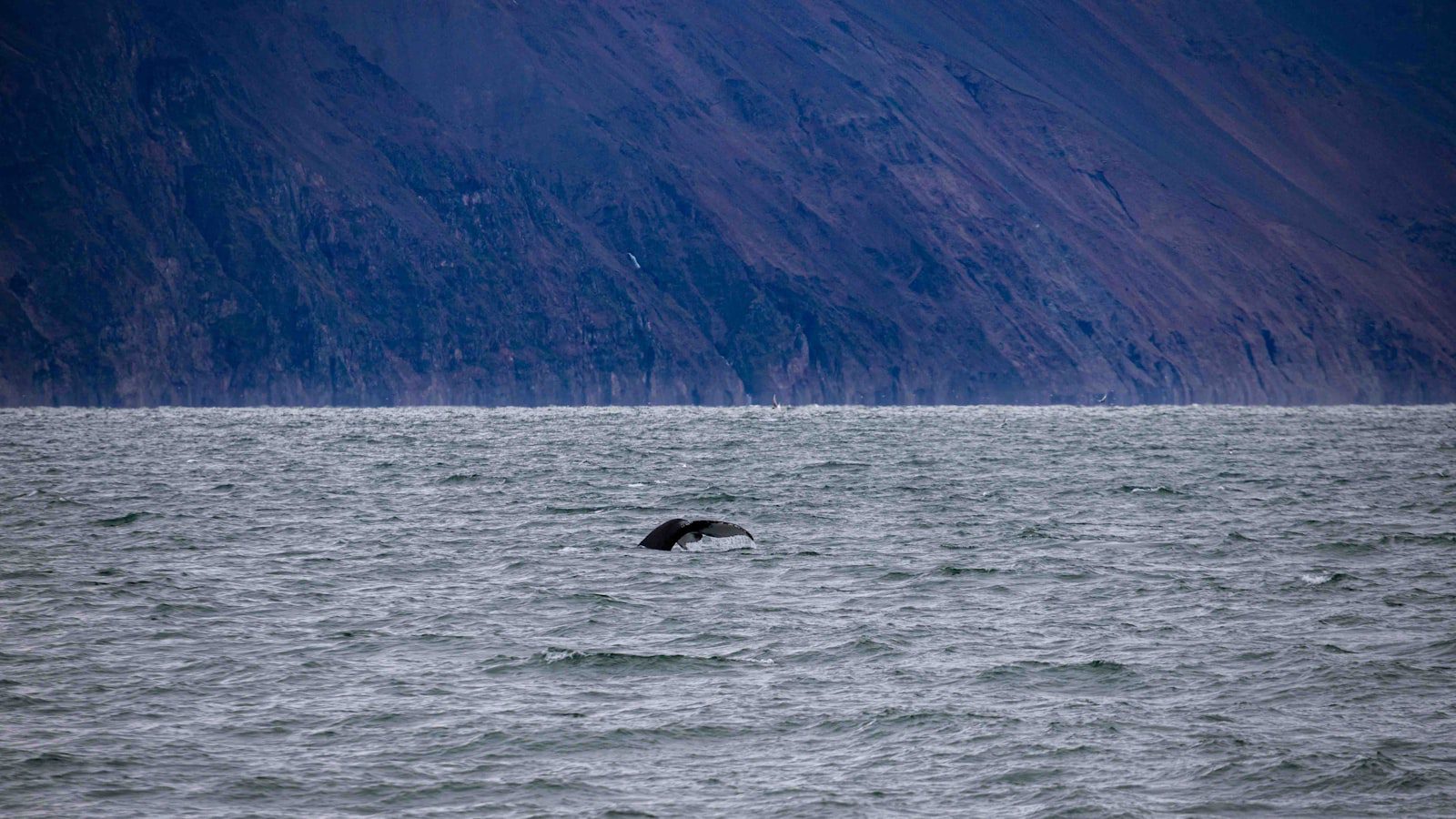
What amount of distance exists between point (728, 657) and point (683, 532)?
41.6 feet

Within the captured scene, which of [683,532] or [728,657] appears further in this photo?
[683,532]

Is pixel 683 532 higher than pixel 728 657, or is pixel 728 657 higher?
pixel 683 532

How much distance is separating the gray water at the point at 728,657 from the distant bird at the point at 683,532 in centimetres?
74

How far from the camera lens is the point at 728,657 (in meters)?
20.3

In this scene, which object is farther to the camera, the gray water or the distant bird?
the distant bird

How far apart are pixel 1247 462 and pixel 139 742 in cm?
5818

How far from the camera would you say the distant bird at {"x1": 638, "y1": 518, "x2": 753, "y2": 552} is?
108ft

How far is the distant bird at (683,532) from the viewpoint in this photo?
32844 millimetres

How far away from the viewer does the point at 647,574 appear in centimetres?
2873

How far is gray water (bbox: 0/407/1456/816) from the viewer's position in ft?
48.1

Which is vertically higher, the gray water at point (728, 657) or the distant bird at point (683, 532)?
the distant bird at point (683, 532)

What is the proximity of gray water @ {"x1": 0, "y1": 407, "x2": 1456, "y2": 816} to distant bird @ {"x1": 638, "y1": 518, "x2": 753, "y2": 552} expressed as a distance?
74 centimetres

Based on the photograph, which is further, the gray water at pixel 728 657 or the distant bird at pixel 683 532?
the distant bird at pixel 683 532

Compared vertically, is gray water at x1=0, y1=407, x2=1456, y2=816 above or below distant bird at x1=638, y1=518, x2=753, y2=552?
below
